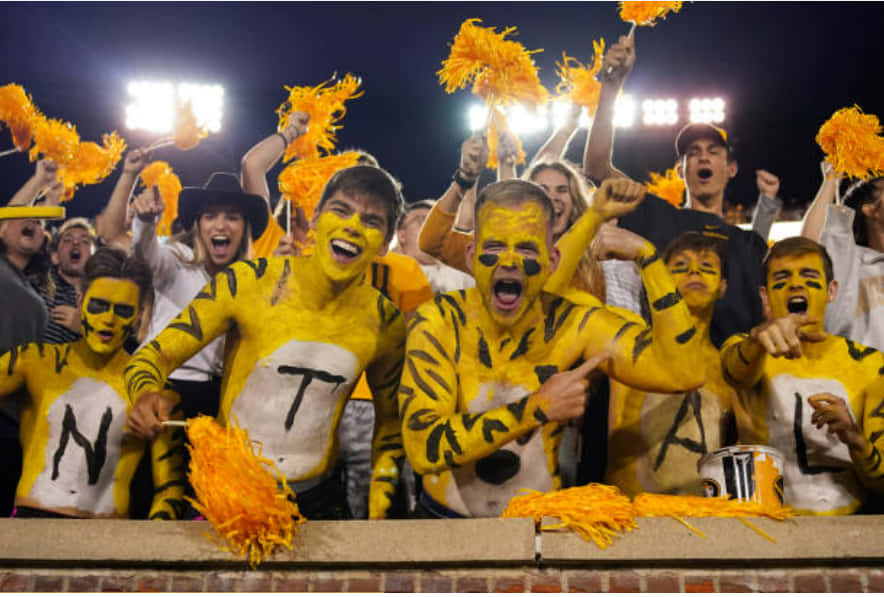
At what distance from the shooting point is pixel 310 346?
4.12m

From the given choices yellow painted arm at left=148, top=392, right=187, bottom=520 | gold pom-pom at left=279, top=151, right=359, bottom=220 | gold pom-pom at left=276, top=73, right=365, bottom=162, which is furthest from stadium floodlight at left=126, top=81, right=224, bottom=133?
yellow painted arm at left=148, top=392, right=187, bottom=520

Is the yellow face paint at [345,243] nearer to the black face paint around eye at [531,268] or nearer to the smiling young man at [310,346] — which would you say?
the smiling young man at [310,346]

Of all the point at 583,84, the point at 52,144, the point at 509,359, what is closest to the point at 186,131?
the point at 52,144

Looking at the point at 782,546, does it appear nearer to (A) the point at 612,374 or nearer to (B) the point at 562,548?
(B) the point at 562,548

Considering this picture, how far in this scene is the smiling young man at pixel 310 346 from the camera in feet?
13.2

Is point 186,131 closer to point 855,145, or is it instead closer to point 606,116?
point 606,116

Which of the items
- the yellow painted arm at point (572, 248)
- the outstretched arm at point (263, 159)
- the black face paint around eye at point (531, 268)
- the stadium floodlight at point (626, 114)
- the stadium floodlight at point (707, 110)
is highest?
the stadium floodlight at point (707, 110)

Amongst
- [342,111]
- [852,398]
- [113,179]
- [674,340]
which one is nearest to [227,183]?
[342,111]

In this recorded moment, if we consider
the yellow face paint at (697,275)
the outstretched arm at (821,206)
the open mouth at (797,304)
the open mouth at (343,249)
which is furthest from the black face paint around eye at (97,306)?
the outstretched arm at (821,206)

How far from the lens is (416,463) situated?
12.1 ft

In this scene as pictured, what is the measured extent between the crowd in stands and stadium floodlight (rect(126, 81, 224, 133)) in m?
1.36

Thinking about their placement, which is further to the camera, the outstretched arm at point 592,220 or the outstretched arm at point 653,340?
the outstretched arm at point 592,220

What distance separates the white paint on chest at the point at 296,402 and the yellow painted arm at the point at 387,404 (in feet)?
0.65

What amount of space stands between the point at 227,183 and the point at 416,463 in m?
2.26
